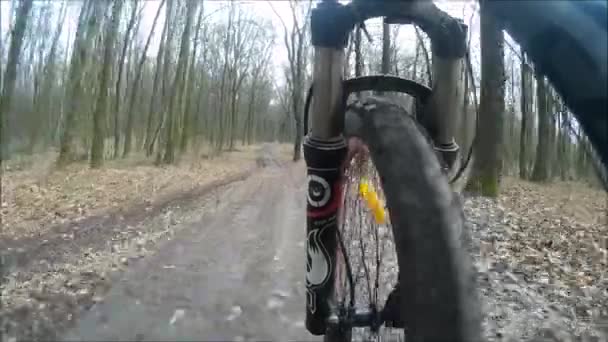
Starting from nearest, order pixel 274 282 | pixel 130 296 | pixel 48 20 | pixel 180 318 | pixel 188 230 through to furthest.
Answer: pixel 180 318
pixel 130 296
pixel 274 282
pixel 48 20
pixel 188 230

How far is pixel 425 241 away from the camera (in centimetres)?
105

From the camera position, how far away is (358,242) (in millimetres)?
2057

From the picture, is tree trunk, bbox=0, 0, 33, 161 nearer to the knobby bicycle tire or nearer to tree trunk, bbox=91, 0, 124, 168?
the knobby bicycle tire

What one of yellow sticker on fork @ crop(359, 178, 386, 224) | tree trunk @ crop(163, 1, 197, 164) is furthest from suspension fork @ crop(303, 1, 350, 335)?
tree trunk @ crop(163, 1, 197, 164)

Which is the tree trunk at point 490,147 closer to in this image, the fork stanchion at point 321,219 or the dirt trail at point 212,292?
the dirt trail at point 212,292

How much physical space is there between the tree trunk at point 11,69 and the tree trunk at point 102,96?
7.52m

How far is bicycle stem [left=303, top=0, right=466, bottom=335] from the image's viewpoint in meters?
1.42

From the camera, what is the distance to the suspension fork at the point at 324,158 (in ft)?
5.02

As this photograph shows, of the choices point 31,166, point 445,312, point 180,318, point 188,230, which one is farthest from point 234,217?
point 445,312

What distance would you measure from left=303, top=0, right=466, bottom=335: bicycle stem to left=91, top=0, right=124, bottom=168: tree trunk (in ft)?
38.8

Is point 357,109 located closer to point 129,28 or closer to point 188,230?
point 188,230

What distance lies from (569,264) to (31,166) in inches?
279

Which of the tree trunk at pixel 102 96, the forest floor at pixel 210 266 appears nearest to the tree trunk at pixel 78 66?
the tree trunk at pixel 102 96

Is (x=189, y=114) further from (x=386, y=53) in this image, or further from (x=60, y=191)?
(x=386, y=53)
